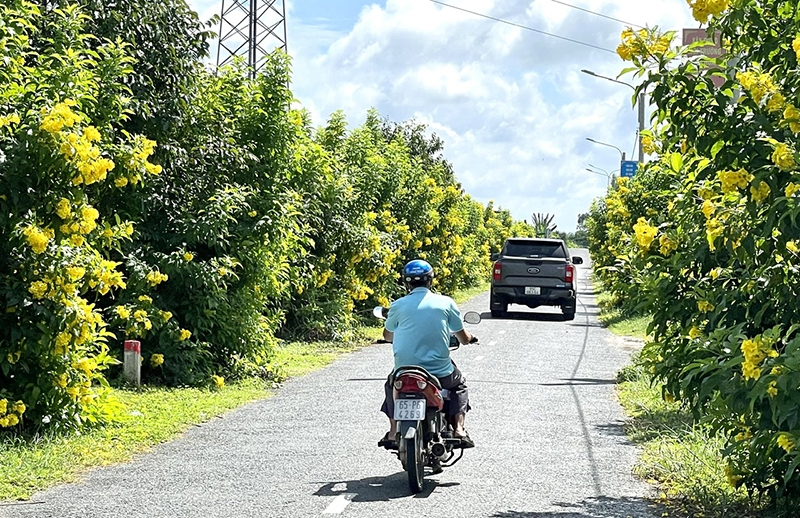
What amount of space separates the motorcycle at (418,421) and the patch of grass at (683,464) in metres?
1.73

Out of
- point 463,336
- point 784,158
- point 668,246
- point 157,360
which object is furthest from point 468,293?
point 784,158

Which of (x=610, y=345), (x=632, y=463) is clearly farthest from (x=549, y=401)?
(x=610, y=345)

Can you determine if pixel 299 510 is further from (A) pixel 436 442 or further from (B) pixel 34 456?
(B) pixel 34 456

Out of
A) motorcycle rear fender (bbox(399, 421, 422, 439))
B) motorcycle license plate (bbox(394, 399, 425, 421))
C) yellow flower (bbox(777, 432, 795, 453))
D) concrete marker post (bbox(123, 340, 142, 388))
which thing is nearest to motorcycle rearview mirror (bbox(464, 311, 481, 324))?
motorcycle license plate (bbox(394, 399, 425, 421))

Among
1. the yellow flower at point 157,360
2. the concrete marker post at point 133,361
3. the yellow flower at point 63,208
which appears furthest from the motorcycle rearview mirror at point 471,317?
the yellow flower at point 157,360

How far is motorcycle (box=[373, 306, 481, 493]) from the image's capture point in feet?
25.0

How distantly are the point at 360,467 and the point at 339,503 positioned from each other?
4.46ft

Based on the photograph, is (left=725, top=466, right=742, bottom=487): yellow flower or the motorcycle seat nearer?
(left=725, top=466, right=742, bottom=487): yellow flower

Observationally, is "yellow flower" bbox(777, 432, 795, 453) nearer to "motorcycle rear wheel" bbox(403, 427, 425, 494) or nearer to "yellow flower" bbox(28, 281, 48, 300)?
"motorcycle rear wheel" bbox(403, 427, 425, 494)

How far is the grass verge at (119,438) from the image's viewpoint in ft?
26.5

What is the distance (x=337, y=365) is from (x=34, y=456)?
8712 millimetres

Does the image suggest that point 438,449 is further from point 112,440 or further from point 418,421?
point 112,440

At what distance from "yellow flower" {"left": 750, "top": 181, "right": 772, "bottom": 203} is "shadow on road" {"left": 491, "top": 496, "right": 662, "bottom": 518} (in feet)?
8.48

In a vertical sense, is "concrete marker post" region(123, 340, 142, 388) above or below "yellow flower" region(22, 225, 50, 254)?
below
